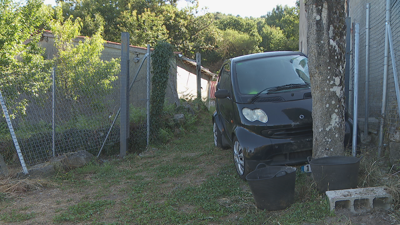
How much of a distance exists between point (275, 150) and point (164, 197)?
161cm

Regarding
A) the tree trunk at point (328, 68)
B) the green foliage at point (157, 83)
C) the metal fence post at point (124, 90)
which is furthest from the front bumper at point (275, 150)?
the green foliage at point (157, 83)

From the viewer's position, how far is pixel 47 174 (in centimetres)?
576

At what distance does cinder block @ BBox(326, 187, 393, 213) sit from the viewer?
316 cm

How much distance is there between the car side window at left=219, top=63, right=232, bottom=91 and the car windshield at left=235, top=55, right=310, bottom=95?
240 millimetres

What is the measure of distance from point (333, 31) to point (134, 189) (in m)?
3.43

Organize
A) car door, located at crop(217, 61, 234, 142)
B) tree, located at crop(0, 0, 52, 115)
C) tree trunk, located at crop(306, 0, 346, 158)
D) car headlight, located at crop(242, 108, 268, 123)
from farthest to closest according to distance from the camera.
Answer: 1. tree, located at crop(0, 0, 52, 115)
2. car door, located at crop(217, 61, 234, 142)
3. car headlight, located at crop(242, 108, 268, 123)
4. tree trunk, located at crop(306, 0, 346, 158)

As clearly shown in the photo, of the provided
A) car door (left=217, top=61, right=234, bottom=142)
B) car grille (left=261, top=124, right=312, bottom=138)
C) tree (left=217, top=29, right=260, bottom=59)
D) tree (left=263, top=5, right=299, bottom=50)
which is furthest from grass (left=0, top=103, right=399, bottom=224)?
tree (left=217, top=29, right=260, bottom=59)

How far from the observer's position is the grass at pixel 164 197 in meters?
3.54

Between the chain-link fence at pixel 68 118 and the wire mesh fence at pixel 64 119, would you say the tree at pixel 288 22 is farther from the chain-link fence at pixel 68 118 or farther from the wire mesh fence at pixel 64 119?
the wire mesh fence at pixel 64 119

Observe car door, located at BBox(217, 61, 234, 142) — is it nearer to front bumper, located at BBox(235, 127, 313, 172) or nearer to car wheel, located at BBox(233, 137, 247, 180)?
car wheel, located at BBox(233, 137, 247, 180)

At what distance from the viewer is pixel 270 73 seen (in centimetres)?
532

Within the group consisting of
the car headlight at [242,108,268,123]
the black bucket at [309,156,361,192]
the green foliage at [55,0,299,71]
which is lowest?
the black bucket at [309,156,361,192]

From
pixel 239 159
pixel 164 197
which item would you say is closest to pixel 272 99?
pixel 239 159

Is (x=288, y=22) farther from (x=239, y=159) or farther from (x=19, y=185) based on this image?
(x=19, y=185)
